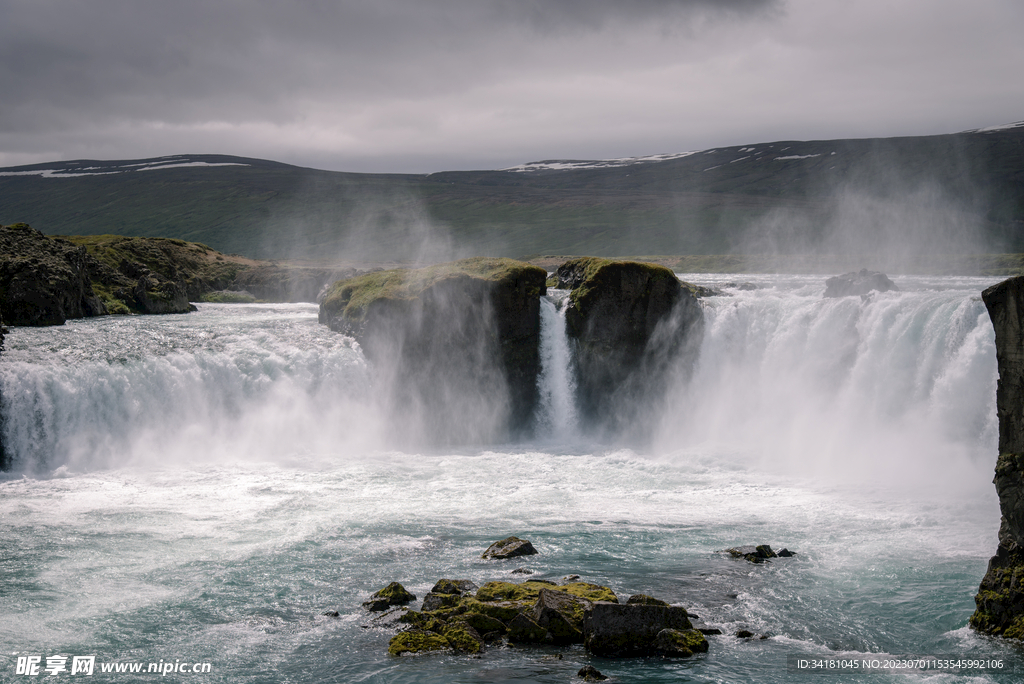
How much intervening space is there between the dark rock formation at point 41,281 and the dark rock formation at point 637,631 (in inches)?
1278

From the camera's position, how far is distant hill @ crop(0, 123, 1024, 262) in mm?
132625

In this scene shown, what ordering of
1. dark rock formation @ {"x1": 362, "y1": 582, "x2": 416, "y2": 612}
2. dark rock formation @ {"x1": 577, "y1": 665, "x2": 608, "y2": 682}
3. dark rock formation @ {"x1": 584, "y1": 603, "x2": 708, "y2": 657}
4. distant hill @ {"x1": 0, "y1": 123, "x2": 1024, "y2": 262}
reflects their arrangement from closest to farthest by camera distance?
dark rock formation @ {"x1": 577, "y1": 665, "x2": 608, "y2": 682}, dark rock formation @ {"x1": 584, "y1": 603, "x2": 708, "y2": 657}, dark rock formation @ {"x1": 362, "y1": 582, "x2": 416, "y2": 612}, distant hill @ {"x1": 0, "y1": 123, "x2": 1024, "y2": 262}

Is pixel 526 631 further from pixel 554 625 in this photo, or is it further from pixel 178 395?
pixel 178 395

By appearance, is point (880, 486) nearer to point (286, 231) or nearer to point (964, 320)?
point (964, 320)

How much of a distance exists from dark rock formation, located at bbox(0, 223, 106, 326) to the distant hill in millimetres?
78852

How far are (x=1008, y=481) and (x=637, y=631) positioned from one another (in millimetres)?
7478

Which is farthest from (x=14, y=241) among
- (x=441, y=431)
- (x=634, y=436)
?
(x=634, y=436)

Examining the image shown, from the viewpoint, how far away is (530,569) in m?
18.4

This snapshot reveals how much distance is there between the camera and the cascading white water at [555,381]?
118 ft

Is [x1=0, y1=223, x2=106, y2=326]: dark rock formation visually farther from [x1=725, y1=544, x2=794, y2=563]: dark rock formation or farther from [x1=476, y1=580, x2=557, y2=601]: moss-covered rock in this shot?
[x1=725, y1=544, x2=794, y2=563]: dark rock formation

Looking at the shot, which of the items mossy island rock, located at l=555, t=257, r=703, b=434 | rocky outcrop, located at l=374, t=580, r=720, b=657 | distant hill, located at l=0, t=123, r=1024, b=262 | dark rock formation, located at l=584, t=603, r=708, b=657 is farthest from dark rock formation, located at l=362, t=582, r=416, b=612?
distant hill, located at l=0, t=123, r=1024, b=262

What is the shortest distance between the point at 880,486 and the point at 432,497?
14.6 metres

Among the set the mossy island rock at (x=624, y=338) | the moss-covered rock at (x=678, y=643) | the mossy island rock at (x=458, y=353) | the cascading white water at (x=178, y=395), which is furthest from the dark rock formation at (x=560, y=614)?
the mossy island rock at (x=624, y=338)

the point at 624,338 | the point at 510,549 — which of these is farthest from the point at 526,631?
the point at 624,338
